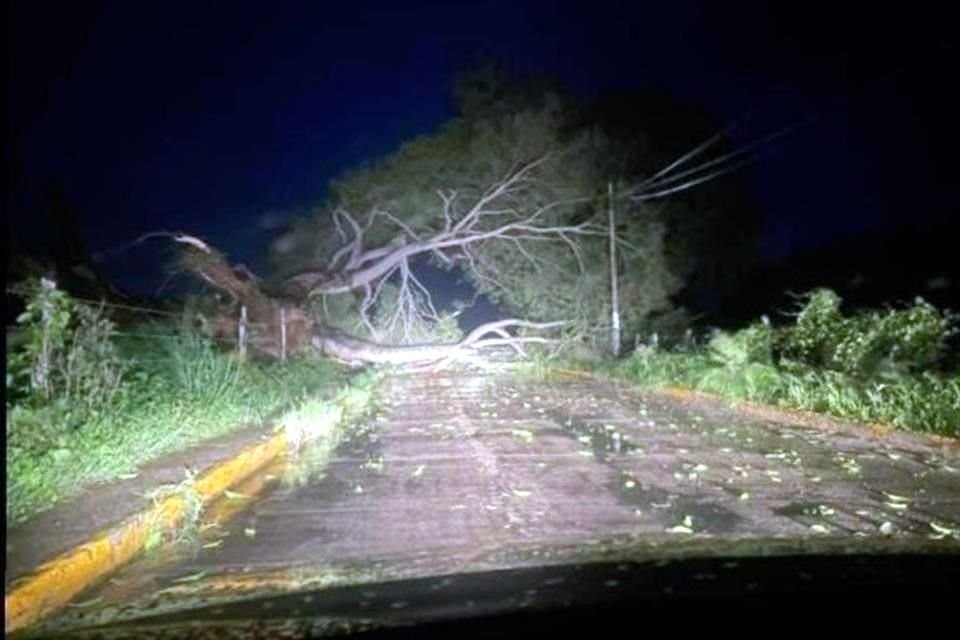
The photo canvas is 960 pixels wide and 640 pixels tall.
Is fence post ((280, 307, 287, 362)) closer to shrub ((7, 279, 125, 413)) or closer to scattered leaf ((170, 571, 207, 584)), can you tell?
shrub ((7, 279, 125, 413))

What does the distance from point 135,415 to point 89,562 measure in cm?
485


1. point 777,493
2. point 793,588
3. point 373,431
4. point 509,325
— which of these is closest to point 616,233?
point 509,325

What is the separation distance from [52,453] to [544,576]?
4816mm

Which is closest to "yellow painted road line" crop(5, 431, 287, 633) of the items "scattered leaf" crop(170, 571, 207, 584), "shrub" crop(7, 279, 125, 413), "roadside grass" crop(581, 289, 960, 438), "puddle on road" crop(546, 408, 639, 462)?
"scattered leaf" crop(170, 571, 207, 584)

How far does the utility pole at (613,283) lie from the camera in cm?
2756

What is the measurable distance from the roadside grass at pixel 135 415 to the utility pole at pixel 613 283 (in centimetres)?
1182

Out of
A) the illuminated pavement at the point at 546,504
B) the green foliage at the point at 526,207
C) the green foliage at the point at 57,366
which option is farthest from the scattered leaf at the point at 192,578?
the green foliage at the point at 526,207

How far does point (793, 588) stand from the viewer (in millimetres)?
4246

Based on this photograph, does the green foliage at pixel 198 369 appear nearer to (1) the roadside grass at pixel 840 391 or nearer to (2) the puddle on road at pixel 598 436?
(2) the puddle on road at pixel 598 436

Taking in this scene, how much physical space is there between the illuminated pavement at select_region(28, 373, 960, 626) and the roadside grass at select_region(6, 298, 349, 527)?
1.25 meters

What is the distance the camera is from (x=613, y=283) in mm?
27750

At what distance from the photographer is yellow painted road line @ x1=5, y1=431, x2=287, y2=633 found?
4965 mm

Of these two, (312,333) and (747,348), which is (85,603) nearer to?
(747,348)

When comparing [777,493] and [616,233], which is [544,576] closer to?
[777,493]
